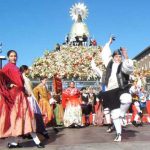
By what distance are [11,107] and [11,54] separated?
922 millimetres

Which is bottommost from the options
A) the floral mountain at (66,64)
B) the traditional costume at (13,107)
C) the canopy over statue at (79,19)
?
the traditional costume at (13,107)

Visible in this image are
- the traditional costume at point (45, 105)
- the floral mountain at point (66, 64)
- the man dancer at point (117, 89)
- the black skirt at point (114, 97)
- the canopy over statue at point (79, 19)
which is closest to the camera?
the man dancer at point (117, 89)

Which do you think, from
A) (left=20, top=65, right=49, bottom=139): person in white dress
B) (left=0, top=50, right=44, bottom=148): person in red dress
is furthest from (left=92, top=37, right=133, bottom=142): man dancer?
(left=0, top=50, right=44, bottom=148): person in red dress

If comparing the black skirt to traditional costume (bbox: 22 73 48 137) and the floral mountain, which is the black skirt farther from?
the floral mountain

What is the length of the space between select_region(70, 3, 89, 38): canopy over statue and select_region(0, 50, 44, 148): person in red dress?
41018mm

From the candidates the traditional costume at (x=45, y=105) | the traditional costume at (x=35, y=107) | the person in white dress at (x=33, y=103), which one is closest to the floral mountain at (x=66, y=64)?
the traditional costume at (x=45, y=105)

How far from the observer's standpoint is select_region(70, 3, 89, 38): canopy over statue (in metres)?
49.0

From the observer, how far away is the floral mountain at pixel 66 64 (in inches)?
1256

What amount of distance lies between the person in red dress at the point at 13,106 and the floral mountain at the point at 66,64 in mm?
23243

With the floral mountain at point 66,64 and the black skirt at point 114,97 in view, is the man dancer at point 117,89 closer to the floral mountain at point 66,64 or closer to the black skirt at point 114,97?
the black skirt at point 114,97

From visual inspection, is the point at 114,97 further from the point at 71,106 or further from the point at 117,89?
the point at 71,106

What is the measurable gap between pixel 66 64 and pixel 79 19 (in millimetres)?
18267

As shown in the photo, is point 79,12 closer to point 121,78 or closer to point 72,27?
point 72,27

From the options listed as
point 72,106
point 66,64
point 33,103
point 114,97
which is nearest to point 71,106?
point 72,106
